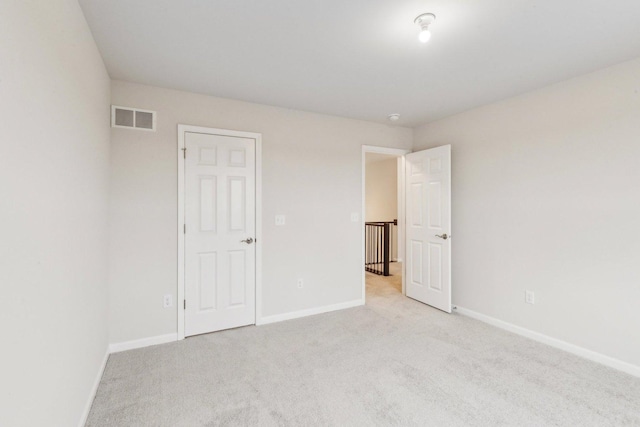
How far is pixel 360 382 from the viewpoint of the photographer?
2.21 metres

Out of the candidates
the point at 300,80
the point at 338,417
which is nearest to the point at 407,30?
the point at 300,80

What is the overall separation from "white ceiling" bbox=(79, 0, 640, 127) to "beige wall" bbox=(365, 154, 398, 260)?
433 cm

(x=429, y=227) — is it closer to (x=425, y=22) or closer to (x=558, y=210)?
(x=558, y=210)

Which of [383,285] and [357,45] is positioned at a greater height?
[357,45]

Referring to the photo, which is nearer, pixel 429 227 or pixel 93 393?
pixel 93 393

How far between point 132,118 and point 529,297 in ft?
13.5

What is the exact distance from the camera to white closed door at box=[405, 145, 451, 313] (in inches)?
144

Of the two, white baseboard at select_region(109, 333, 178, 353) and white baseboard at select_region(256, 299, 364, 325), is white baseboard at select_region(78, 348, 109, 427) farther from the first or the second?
white baseboard at select_region(256, 299, 364, 325)

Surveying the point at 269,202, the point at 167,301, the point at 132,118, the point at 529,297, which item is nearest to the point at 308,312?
the point at 269,202

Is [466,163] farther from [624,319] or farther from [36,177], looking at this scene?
[36,177]

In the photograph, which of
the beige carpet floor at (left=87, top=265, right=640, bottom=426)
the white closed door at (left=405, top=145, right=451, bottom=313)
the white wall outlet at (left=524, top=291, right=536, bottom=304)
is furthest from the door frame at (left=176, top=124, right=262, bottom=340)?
the white wall outlet at (left=524, top=291, right=536, bottom=304)

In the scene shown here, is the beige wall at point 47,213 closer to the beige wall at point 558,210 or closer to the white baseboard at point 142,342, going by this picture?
the white baseboard at point 142,342

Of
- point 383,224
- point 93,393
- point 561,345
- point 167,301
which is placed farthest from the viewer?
point 383,224

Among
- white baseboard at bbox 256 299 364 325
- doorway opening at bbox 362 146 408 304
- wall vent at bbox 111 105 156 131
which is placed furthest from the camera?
doorway opening at bbox 362 146 408 304
